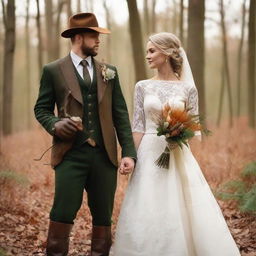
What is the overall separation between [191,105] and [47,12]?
1306cm

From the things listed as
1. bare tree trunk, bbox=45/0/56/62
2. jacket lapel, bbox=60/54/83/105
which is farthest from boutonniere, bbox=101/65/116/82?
bare tree trunk, bbox=45/0/56/62

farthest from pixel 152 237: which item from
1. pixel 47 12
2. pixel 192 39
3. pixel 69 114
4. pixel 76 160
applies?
pixel 47 12

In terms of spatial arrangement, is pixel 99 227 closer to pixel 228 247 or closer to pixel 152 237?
pixel 152 237

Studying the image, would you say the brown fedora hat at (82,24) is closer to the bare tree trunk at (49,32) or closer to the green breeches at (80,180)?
the green breeches at (80,180)

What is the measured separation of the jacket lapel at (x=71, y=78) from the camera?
13.9ft

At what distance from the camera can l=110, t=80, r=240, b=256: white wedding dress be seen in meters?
4.48

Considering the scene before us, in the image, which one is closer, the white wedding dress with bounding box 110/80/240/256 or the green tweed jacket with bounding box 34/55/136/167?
the green tweed jacket with bounding box 34/55/136/167

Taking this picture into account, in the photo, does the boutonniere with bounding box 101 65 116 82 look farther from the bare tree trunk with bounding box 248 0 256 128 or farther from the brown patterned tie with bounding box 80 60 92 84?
the bare tree trunk with bounding box 248 0 256 128

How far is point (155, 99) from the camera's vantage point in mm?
4809

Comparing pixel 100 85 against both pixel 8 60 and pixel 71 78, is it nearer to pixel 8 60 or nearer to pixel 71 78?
pixel 71 78

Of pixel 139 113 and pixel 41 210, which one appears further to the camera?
pixel 41 210

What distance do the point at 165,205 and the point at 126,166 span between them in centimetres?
57

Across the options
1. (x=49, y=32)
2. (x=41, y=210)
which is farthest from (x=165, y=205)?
(x=49, y=32)

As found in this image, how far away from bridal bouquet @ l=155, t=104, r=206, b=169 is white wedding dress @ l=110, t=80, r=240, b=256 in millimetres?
135
